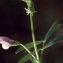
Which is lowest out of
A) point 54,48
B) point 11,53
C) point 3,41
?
point 3,41

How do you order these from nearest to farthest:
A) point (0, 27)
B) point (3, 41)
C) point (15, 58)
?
1. point (3, 41)
2. point (15, 58)
3. point (0, 27)

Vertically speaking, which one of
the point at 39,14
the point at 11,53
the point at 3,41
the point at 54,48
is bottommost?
the point at 3,41

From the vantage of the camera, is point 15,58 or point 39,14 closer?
point 15,58

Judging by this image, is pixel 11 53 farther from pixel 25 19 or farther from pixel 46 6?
pixel 46 6

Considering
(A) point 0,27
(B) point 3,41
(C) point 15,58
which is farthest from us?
(A) point 0,27

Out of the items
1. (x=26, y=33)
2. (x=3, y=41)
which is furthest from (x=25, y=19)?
(x=3, y=41)

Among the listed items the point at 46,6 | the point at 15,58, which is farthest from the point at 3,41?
the point at 46,6

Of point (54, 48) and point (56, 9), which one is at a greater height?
point (56, 9)

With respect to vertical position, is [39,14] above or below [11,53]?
above

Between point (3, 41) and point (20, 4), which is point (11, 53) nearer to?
point (20, 4)
